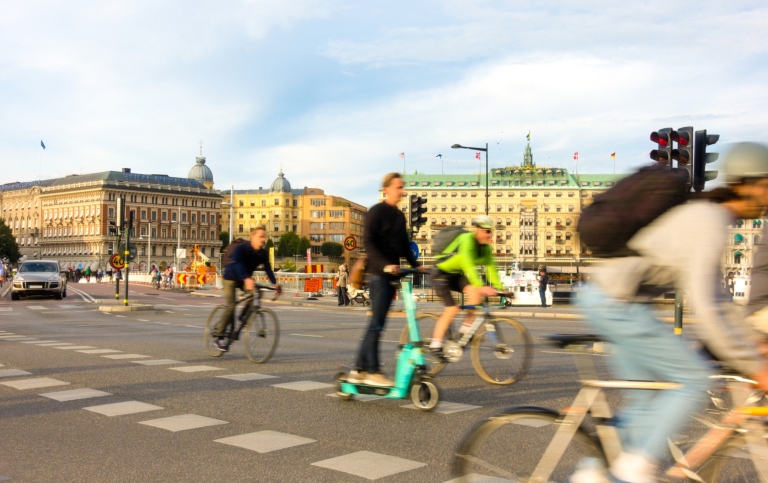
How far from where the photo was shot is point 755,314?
4770 millimetres

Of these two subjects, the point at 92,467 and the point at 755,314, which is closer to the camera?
the point at 755,314

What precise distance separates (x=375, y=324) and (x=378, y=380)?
49 centimetres

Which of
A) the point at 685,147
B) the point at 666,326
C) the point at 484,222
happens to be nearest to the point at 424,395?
the point at 484,222

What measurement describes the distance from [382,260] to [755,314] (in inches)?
→ 133

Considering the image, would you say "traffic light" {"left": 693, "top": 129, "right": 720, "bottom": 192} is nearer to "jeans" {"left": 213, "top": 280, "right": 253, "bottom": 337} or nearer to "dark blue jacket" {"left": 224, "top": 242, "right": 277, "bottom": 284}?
"dark blue jacket" {"left": 224, "top": 242, "right": 277, "bottom": 284}

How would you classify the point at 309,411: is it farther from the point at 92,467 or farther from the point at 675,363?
the point at 675,363

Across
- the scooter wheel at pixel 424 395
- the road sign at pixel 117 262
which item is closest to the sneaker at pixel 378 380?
the scooter wheel at pixel 424 395

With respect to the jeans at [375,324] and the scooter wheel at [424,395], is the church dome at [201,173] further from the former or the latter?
the scooter wheel at [424,395]

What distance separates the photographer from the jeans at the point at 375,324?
7.31 meters

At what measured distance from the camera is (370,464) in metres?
5.36

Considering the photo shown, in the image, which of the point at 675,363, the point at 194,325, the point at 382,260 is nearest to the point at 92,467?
the point at 382,260

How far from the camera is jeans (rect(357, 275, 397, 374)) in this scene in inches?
288

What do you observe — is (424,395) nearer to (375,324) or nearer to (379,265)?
(375,324)

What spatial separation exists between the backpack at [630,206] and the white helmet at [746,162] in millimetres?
205
